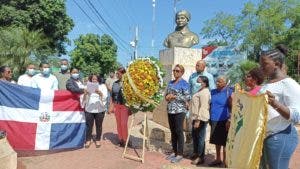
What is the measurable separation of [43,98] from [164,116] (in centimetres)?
348

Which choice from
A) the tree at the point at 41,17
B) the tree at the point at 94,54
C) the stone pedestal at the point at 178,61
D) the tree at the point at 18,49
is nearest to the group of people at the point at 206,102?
the stone pedestal at the point at 178,61

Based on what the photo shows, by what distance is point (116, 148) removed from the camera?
9547 millimetres

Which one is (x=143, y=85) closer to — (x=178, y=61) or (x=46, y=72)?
(x=46, y=72)

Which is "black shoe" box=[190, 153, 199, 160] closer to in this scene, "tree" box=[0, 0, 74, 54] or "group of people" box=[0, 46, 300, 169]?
"group of people" box=[0, 46, 300, 169]

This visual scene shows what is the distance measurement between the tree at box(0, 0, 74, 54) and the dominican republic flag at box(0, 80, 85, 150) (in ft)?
63.9

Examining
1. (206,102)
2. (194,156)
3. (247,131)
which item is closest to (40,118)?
(194,156)

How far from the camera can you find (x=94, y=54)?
41219 mm

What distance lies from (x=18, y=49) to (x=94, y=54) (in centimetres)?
2287

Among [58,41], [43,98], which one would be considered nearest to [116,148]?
[43,98]

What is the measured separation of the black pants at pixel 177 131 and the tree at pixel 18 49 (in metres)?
10.9

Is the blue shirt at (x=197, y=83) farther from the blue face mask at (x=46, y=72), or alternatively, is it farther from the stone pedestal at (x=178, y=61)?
the blue face mask at (x=46, y=72)

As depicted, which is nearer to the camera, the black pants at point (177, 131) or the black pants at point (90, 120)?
the black pants at point (177, 131)

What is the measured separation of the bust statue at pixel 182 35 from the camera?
1180cm

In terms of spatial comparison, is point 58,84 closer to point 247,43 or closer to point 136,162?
point 136,162
